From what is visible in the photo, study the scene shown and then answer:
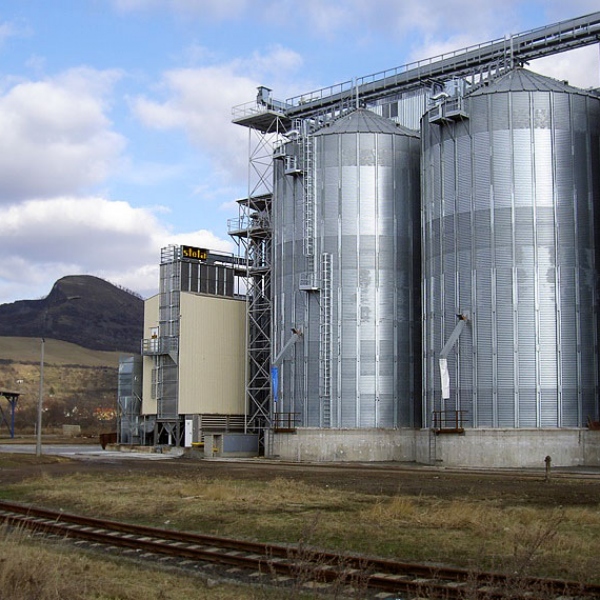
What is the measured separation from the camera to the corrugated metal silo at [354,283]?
61812 millimetres

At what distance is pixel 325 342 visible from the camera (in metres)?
62.8

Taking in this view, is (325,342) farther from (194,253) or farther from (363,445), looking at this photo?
(194,253)

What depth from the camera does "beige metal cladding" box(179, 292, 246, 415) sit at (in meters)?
75.1

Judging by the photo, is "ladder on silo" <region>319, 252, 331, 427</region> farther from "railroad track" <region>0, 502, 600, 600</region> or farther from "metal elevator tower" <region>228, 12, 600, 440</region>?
"railroad track" <region>0, 502, 600, 600</region>

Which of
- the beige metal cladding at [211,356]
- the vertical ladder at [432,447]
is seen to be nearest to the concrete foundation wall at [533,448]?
the vertical ladder at [432,447]

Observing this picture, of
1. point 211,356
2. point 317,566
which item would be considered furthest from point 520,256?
point 317,566

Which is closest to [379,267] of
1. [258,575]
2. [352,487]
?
[352,487]

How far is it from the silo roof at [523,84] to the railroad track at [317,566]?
4107 centimetres

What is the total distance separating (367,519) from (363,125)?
4674cm

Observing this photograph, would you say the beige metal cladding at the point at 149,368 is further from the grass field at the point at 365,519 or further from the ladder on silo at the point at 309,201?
the grass field at the point at 365,519

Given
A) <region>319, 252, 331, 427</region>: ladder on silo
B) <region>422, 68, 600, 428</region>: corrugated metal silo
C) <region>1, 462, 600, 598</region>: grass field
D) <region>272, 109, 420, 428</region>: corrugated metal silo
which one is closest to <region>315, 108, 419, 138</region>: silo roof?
<region>272, 109, 420, 428</region>: corrugated metal silo

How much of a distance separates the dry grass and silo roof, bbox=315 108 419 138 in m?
36.8

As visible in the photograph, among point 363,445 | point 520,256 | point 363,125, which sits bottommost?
point 363,445

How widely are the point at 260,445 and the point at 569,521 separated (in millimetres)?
50836
